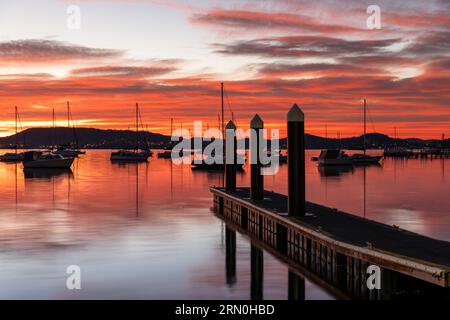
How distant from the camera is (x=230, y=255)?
28672 millimetres

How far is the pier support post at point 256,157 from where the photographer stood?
33.8 m

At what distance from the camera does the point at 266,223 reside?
31.2 m

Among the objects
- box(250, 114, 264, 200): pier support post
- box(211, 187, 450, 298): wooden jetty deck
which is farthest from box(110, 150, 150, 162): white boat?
box(211, 187, 450, 298): wooden jetty deck

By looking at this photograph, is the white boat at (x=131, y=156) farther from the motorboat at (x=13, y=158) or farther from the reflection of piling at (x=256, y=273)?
the reflection of piling at (x=256, y=273)

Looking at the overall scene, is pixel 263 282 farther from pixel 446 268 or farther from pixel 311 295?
pixel 446 268

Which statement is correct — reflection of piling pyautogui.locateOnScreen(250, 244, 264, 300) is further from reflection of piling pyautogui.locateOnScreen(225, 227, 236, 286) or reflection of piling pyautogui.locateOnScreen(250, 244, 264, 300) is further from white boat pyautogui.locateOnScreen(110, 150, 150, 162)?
white boat pyautogui.locateOnScreen(110, 150, 150, 162)

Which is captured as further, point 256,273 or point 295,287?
point 256,273

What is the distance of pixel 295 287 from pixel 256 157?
13204 mm

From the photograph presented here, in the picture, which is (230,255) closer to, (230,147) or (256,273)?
(256,273)

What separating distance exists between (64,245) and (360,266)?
1676 cm

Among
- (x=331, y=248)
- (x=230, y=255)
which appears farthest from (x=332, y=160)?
(x=331, y=248)

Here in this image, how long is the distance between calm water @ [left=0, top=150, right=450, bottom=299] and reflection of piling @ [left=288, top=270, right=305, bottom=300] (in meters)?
0.24

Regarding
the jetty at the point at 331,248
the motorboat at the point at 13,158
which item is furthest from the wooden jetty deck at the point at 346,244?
the motorboat at the point at 13,158

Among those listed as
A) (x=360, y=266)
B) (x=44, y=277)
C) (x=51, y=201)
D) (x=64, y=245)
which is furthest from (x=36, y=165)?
(x=360, y=266)
